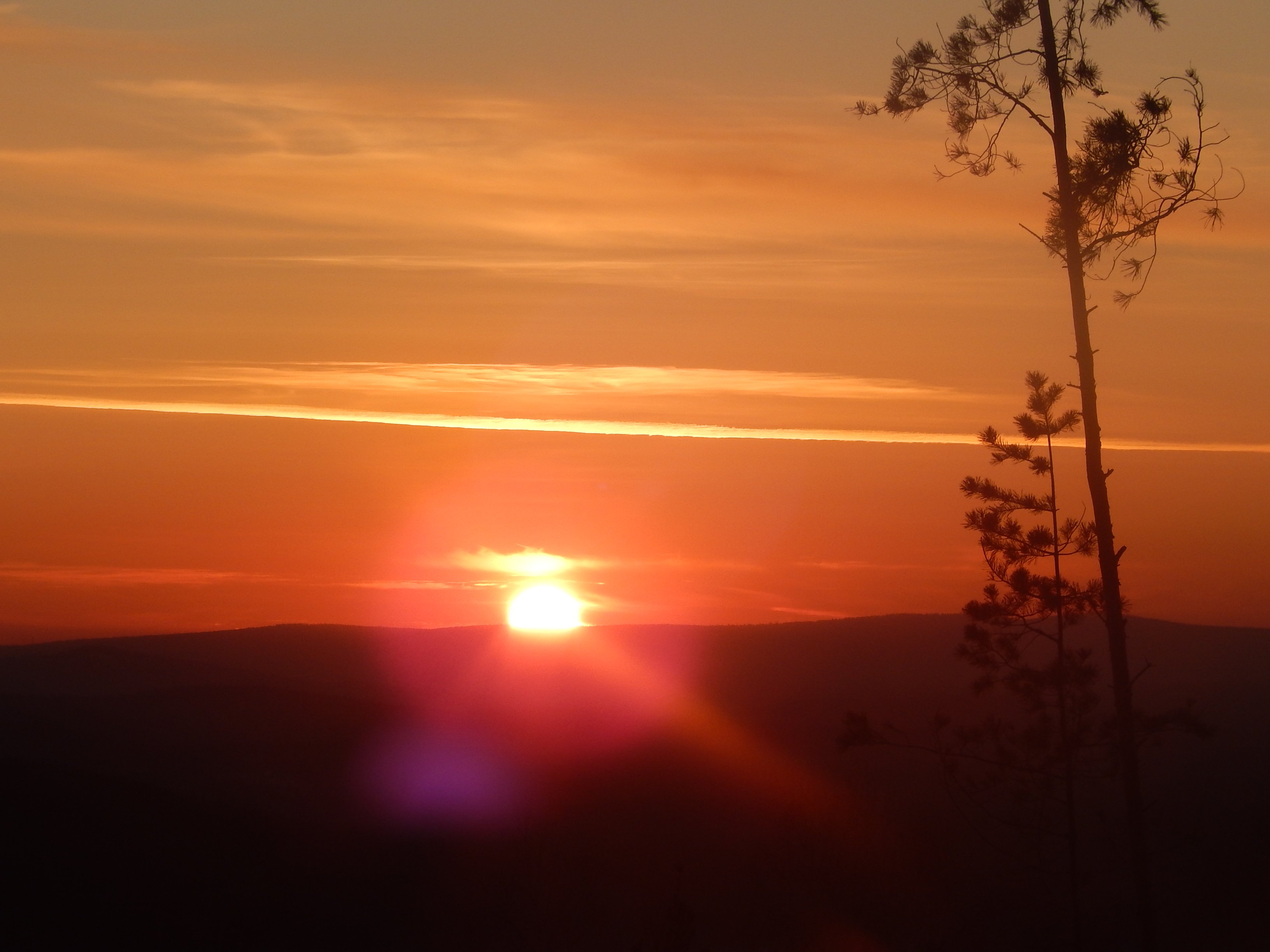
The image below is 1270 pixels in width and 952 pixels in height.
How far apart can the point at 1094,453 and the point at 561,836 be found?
16760 mm

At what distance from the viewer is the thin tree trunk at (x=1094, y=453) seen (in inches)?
505

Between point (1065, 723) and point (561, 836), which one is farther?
point (561, 836)

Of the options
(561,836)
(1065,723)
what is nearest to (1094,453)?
(1065,723)

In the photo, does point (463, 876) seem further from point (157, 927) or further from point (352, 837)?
point (157, 927)

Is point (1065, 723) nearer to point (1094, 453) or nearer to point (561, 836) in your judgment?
point (1094, 453)

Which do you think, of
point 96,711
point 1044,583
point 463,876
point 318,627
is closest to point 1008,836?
point 463,876

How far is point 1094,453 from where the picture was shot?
42.8 feet

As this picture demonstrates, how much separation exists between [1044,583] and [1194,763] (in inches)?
903

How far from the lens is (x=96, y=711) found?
35.0 m

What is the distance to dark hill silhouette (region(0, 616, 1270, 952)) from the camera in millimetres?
18953

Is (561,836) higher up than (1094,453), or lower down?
lower down

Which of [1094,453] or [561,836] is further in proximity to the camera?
[561,836]

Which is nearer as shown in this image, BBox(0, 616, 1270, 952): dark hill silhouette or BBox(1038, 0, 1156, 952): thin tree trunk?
BBox(1038, 0, 1156, 952): thin tree trunk

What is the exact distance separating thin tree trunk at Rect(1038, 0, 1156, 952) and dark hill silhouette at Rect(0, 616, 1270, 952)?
3646 millimetres
